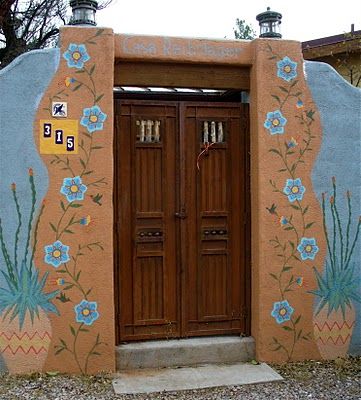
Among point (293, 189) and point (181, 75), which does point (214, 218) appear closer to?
point (293, 189)

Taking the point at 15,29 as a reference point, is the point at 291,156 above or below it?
below

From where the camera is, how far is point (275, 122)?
5.27 meters

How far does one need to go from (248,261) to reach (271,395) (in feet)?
4.06

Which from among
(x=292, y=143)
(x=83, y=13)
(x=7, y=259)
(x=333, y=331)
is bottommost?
(x=333, y=331)

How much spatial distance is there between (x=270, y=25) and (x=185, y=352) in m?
3.06

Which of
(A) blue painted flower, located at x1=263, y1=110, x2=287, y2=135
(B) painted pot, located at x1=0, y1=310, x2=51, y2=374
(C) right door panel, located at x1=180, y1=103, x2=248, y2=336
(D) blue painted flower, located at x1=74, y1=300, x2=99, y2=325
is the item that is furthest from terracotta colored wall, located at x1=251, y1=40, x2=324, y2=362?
(B) painted pot, located at x1=0, y1=310, x2=51, y2=374

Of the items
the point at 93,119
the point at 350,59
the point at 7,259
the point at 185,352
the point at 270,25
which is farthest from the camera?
the point at 350,59

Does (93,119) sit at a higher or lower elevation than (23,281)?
higher

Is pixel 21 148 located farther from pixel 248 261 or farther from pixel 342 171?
pixel 342 171

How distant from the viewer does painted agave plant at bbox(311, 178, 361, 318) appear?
5.42 metres

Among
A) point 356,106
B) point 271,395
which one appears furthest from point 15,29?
point 271,395

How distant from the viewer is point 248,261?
17.8 feet

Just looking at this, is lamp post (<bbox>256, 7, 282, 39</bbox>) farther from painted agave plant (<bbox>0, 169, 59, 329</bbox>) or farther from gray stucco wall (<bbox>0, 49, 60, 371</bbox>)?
painted agave plant (<bbox>0, 169, 59, 329</bbox>)

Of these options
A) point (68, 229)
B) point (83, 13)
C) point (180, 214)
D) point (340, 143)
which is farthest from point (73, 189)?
point (340, 143)
